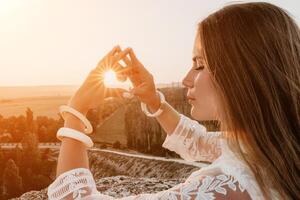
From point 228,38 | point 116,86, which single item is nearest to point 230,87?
point 228,38

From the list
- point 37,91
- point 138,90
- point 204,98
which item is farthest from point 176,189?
point 37,91

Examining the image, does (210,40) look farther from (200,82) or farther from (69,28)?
(69,28)

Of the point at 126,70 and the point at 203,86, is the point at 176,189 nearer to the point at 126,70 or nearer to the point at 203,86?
the point at 203,86

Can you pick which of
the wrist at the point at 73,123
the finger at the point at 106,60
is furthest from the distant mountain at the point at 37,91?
the wrist at the point at 73,123

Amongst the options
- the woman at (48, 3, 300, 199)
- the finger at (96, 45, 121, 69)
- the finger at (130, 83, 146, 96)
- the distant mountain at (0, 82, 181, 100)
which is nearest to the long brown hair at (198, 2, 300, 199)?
the woman at (48, 3, 300, 199)

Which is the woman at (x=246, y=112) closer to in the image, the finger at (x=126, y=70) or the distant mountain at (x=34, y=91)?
A: the finger at (x=126, y=70)

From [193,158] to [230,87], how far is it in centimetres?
41

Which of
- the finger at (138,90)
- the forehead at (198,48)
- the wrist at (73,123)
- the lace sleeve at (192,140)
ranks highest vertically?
the forehead at (198,48)

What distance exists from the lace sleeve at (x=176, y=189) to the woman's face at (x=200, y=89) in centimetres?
10

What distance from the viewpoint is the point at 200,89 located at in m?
0.65

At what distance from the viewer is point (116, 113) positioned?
6.82 feet

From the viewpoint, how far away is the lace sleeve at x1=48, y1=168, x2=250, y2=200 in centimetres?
56

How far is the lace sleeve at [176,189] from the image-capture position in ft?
1.84

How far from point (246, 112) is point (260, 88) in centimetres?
4
